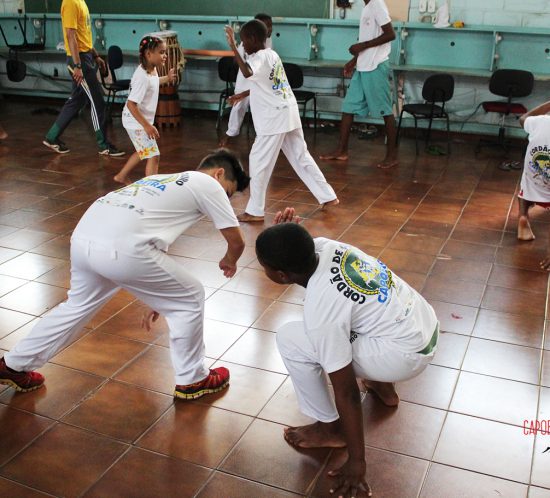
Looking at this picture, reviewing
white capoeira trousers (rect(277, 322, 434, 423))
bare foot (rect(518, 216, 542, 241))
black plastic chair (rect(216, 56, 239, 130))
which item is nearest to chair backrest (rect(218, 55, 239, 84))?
black plastic chair (rect(216, 56, 239, 130))

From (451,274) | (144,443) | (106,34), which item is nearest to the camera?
(144,443)

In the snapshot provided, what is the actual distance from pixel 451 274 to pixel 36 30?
7.92m

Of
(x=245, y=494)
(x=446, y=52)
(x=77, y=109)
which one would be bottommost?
(x=245, y=494)

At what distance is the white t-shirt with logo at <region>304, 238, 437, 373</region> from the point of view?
2.17 metres

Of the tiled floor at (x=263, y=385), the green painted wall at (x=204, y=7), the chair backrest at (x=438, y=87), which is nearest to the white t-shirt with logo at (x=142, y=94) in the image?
the tiled floor at (x=263, y=385)

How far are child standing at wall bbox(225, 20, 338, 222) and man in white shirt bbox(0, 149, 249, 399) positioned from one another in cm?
207

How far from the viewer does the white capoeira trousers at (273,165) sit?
4957 millimetres

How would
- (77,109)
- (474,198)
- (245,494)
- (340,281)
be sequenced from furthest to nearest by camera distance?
1. (77,109)
2. (474,198)
3. (245,494)
4. (340,281)

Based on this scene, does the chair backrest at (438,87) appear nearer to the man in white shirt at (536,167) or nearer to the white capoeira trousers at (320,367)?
the man in white shirt at (536,167)

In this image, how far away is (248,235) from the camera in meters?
4.86

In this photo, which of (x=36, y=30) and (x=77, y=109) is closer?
(x=77, y=109)

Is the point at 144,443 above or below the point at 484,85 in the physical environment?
below

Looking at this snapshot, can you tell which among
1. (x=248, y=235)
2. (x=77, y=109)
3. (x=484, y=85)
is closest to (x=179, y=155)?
(x=77, y=109)

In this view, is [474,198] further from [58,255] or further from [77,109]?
[77,109]
